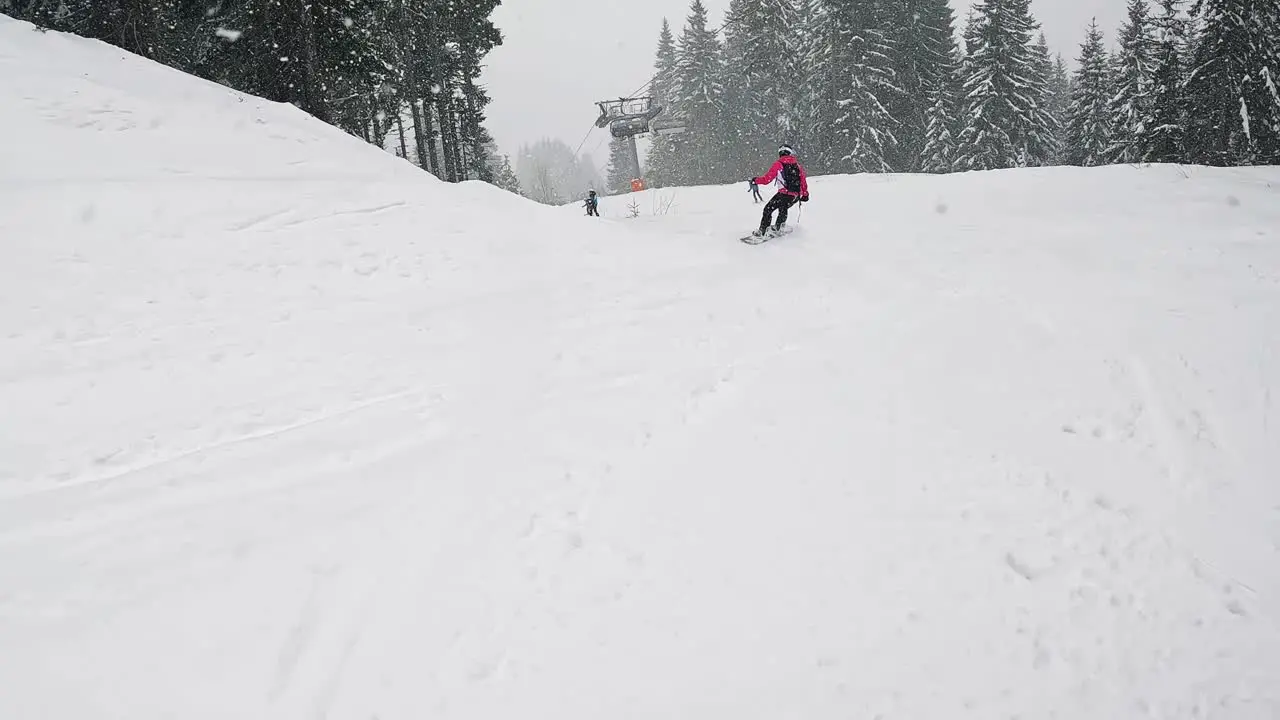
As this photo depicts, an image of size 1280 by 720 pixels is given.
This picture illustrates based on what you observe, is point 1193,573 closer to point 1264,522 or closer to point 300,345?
point 1264,522

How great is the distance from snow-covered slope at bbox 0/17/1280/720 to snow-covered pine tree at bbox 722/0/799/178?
31110mm

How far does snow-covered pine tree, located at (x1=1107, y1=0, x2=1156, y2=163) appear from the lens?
27375 mm

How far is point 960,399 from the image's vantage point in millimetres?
6082

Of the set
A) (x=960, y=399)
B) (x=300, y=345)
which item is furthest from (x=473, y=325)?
(x=960, y=399)

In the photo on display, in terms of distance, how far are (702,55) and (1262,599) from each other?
45.1 m

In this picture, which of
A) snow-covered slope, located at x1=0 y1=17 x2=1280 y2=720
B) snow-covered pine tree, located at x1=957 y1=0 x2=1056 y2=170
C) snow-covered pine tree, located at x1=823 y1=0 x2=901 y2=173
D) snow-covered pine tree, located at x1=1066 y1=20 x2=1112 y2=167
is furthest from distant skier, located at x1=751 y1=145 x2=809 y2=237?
snow-covered pine tree, located at x1=1066 y1=20 x2=1112 y2=167

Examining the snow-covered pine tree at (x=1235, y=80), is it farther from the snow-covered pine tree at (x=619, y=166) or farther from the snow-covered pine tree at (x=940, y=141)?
the snow-covered pine tree at (x=619, y=166)

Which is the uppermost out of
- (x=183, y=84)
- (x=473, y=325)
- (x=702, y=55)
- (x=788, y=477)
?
(x=702, y=55)

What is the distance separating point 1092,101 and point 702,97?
938 inches

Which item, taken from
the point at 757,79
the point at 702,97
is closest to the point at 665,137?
the point at 702,97

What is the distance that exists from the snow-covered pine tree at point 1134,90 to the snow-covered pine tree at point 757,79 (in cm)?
1648

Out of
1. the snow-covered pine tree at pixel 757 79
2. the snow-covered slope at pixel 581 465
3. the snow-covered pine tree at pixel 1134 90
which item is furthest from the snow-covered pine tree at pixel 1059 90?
the snow-covered slope at pixel 581 465

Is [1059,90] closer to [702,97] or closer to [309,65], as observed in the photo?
[702,97]

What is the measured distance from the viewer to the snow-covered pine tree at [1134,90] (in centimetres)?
2738
